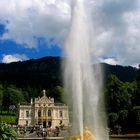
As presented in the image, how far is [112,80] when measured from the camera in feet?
307

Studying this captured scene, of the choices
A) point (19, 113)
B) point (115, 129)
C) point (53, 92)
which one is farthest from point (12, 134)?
point (53, 92)

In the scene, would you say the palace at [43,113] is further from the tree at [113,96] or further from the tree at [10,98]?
the tree at [113,96]

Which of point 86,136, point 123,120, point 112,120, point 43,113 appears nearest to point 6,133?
point 86,136

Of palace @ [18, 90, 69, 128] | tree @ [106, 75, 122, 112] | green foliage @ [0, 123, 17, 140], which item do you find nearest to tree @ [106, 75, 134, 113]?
tree @ [106, 75, 122, 112]

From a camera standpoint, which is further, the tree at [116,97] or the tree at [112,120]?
the tree at [116,97]

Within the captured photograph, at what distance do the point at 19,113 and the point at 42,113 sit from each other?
25.0 feet

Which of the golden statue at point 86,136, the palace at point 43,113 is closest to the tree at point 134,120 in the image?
the golden statue at point 86,136

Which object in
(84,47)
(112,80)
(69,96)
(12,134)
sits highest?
(112,80)

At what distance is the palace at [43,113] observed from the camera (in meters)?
138

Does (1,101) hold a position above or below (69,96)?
above

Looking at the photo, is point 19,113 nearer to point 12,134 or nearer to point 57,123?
point 57,123

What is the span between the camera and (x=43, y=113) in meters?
140

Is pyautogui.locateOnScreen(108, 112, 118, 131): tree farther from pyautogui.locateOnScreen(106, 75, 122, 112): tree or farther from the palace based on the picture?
the palace

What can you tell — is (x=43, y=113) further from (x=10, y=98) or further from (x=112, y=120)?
(x=112, y=120)
